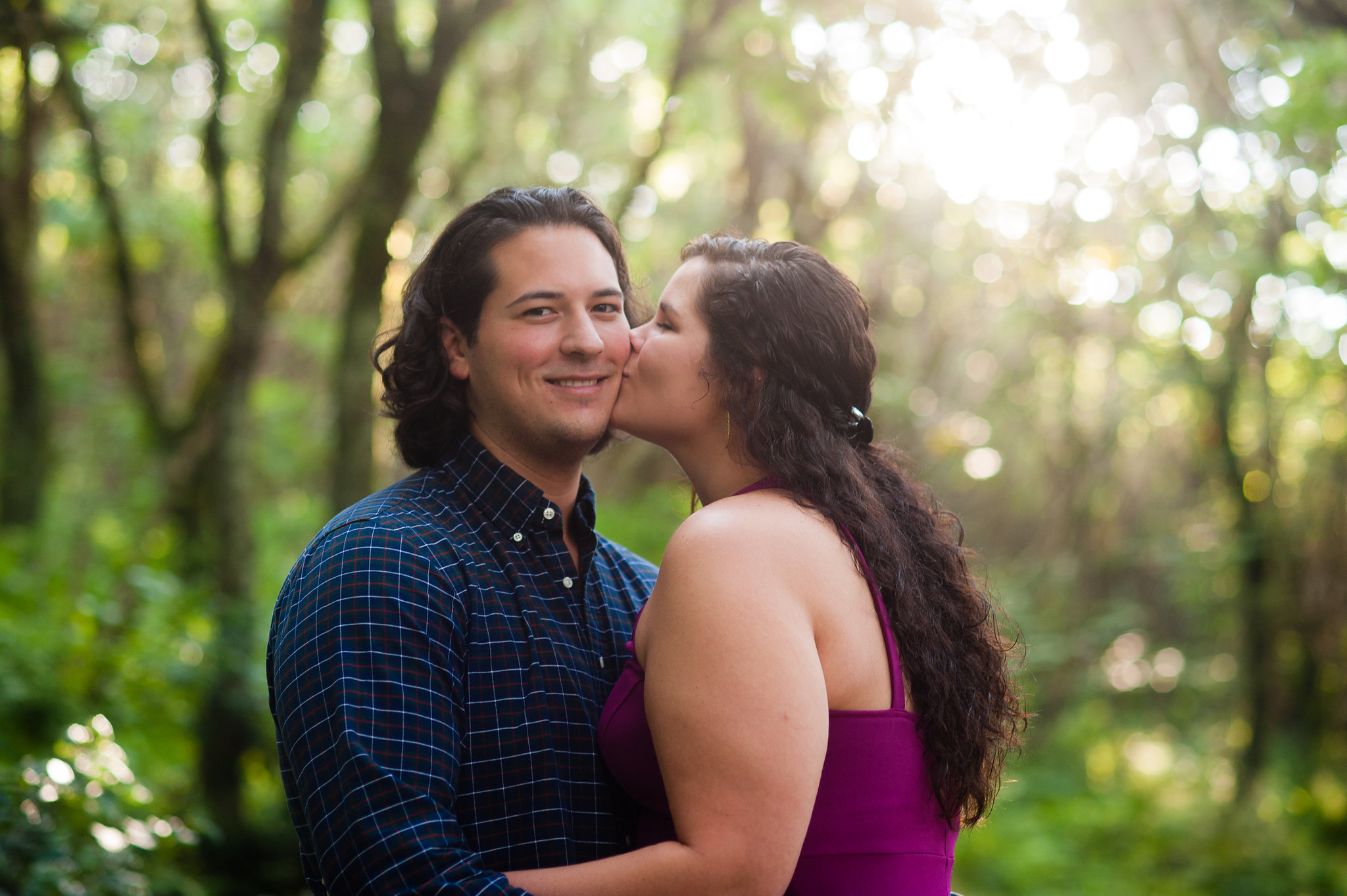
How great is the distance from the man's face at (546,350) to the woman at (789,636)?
0.09 m

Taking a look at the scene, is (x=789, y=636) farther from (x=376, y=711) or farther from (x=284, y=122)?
(x=284, y=122)

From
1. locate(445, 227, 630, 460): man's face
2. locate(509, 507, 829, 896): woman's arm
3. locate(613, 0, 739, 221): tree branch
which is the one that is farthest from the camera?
locate(613, 0, 739, 221): tree branch

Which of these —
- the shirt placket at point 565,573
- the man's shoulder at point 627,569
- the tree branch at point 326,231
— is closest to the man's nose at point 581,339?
the shirt placket at point 565,573

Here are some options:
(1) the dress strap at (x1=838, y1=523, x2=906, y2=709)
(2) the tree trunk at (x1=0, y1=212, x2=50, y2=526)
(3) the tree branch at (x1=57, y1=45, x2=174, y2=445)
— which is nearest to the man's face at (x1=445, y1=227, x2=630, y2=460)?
(1) the dress strap at (x1=838, y1=523, x2=906, y2=709)

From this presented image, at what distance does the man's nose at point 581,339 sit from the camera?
2420 mm

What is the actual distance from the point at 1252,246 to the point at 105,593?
9.13 m

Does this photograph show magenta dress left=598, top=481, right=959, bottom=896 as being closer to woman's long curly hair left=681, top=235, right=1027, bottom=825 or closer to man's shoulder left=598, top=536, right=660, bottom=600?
woman's long curly hair left=681, top=235, right=1027, bottom=825

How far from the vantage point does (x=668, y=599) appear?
1786mm

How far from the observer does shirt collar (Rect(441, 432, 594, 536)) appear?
2.29 metres

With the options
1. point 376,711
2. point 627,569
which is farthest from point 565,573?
point 376,711

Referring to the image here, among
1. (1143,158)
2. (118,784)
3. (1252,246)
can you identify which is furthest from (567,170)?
(118,784)

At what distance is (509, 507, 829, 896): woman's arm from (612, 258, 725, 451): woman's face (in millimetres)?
520

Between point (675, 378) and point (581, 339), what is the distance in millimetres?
289

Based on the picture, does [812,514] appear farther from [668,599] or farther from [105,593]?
[105,593]
